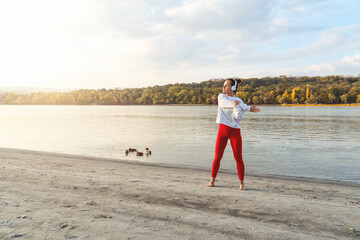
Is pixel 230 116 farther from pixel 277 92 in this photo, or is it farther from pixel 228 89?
pixel 277 92

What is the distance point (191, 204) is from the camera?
568cm

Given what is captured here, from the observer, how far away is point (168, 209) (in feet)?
17.5

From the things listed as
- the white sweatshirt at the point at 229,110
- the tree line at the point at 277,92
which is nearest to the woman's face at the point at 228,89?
the white sweatshirt at the point at 229,110

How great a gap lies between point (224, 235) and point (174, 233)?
0.74 meters

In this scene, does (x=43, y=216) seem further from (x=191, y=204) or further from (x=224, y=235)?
(x=224, y=235)

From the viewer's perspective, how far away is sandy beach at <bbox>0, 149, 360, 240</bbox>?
4.30m

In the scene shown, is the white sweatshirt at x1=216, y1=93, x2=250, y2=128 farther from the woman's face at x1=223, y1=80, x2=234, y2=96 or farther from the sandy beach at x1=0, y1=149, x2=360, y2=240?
the sandy beach at x1=0, y1=149, x2=360, y2=240

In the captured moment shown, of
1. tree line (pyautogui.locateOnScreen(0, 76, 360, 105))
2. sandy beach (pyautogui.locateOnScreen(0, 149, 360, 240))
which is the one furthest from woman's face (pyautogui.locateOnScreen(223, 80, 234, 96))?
tree line (pyautogui.locateOnScreen(0, 76, 360, 105))

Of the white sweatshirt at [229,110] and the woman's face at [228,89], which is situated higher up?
the woman's face at [228,89]

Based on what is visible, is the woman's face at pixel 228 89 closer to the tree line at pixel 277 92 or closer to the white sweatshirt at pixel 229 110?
the white sweatshirt at pixel 229 110

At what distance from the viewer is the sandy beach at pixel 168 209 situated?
14.1 ft

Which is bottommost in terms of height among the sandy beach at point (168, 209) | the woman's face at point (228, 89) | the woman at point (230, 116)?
the sandy beach at point (168, 209)

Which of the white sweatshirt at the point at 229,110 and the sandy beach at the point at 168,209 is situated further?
the white sweatshirt at the point at 229,110

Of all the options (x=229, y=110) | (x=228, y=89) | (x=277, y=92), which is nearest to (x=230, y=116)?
(x=229, y=110)
